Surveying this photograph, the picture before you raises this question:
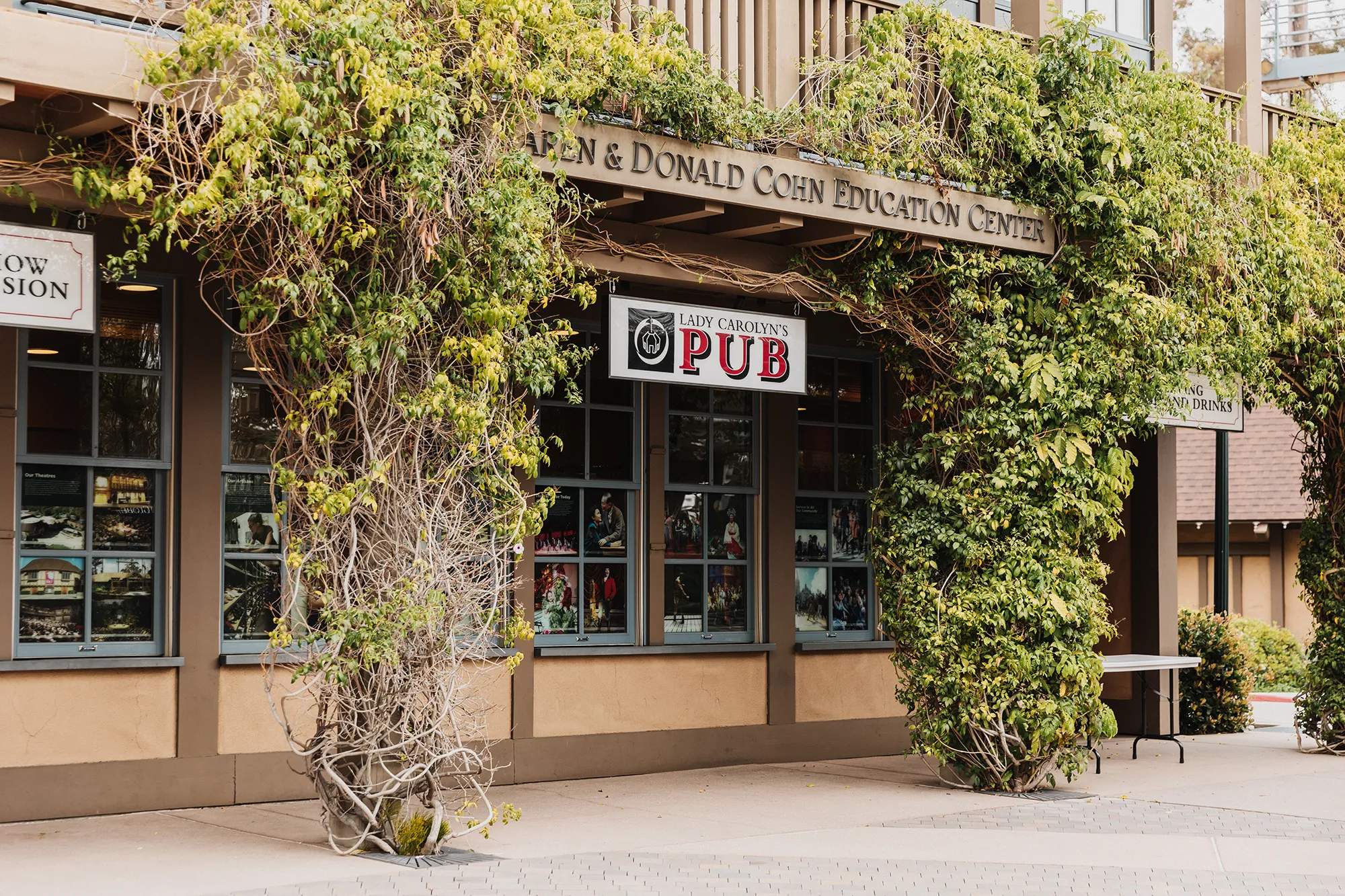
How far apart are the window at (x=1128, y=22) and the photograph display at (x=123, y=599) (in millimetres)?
8584

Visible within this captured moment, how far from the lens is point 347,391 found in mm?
7086

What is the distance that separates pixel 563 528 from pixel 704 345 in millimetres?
2200

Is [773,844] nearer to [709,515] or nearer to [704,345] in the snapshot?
[704,345]

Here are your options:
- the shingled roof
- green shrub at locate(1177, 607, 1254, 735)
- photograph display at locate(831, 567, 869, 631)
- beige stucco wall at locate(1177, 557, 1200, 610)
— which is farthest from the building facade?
beige stucco wall at locate(1177, 557, 1200, 610)

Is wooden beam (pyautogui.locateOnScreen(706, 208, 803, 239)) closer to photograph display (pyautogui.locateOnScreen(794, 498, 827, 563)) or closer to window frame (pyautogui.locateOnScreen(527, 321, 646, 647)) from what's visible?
window frame (pyautogui.locateOnScreen(527, 321, 646, 647))

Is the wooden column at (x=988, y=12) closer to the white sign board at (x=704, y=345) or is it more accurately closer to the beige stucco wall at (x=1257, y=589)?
the white sign board at (x=704, y=345)

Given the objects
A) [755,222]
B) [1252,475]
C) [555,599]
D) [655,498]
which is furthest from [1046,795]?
[1252,475]

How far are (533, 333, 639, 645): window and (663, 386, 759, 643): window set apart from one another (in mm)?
362

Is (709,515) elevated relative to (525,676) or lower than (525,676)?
elevated

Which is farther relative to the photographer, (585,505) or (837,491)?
(837,491)

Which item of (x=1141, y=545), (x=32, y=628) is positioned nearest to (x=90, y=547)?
(x=32, y=628)

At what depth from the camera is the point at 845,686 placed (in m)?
12.2

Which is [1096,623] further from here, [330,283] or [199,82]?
[199,82]

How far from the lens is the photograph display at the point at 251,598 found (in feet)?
30.3
